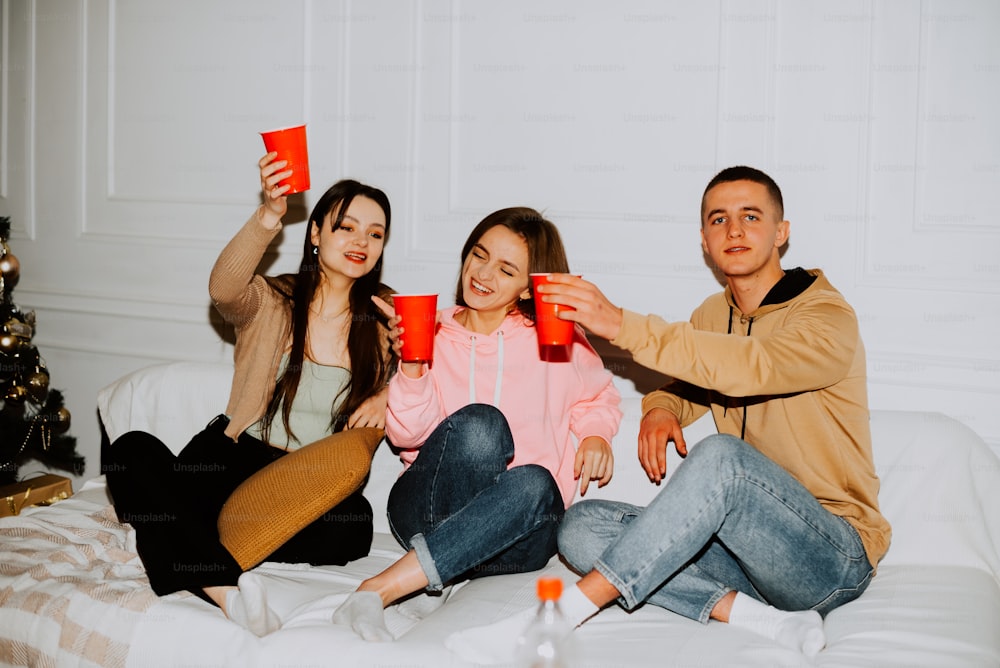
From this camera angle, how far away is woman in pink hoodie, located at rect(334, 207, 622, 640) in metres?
2.02

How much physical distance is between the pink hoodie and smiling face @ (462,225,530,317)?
0.10m

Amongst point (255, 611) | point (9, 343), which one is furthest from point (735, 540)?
point (9, 343)

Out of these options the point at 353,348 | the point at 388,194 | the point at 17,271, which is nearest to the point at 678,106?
the point at 388,194

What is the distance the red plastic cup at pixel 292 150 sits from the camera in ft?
7.42

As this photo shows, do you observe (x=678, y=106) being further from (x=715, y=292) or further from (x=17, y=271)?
(x=17, y=271)

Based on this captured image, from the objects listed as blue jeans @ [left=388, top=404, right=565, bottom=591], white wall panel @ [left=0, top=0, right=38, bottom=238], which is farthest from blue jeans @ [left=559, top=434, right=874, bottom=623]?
white wall panel @ [left=0, top=0, right=38, bottom=238]

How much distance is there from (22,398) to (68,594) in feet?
5.09

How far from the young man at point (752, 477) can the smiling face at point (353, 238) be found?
960 millimetres

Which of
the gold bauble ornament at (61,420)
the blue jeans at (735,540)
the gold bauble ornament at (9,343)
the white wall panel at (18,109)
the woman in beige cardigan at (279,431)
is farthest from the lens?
the white wall panel at (18,109)

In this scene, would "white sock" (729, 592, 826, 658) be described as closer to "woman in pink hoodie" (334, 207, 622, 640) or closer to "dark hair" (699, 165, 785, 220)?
"woman in pink hoodie" (334, 207, 622, 640)

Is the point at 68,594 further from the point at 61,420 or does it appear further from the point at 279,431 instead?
the point at 61,420

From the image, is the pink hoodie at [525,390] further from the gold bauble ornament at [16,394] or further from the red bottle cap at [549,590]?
the gold bauble ornament at [16,394]

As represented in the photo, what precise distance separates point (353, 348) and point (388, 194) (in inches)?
27.4

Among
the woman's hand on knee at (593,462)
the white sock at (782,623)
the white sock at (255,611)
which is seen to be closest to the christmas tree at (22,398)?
the white sock at (255,611)
